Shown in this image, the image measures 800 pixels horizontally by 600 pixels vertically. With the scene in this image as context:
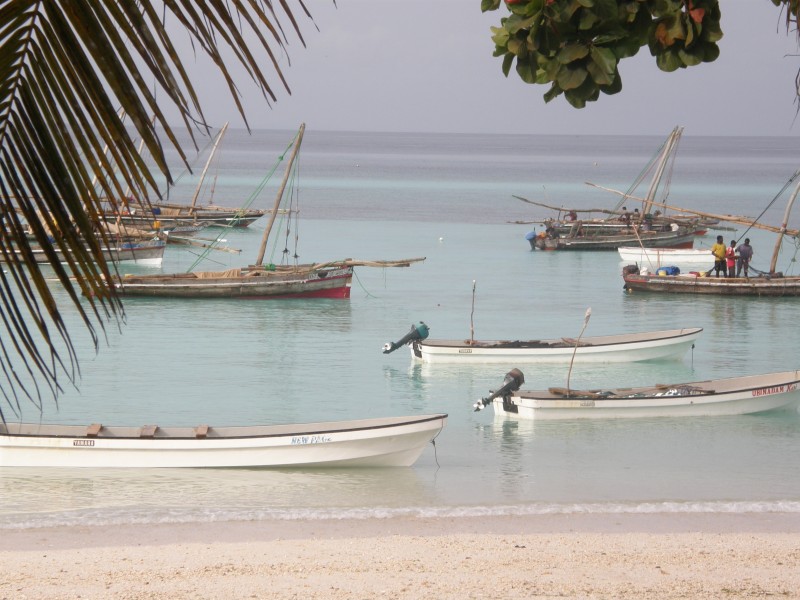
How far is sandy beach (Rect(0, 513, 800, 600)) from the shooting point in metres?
9.98

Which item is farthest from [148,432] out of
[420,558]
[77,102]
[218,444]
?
[77,102]

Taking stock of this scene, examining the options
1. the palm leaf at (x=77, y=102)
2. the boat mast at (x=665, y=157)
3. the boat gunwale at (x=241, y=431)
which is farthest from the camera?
the boat mast at (x=665, y=157)

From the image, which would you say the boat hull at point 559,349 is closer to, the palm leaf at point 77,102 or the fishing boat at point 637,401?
the fishing boat at point 637,401

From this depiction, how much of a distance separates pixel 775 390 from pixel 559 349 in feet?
18.2

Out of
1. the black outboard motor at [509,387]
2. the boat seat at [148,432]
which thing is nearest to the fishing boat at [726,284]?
the black outboard motor at [509,387]

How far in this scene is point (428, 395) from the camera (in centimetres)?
2236

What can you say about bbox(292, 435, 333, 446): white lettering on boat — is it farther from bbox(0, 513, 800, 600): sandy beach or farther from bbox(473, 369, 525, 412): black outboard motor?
bbox(473, 369, 525, 412): black outboard motor

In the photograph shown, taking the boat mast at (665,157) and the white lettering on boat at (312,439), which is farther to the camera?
the boat mast at (665,157)

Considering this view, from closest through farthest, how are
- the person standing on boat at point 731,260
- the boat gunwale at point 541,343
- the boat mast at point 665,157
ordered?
1. the boat gunwale at point 541,343
2. the person standing on boat at point 731,260
3. the boat mast at point 665,157

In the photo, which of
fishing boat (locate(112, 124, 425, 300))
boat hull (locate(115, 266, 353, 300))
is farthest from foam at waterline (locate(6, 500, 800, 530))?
boat hull (locate(115, 266, 353, 300))

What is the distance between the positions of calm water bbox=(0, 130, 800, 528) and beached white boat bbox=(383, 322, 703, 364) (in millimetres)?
313

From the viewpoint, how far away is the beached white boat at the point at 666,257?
46.1 m

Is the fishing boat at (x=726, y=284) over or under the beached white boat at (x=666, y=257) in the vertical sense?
Result: under

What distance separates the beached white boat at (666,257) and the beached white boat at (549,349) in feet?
70.0
